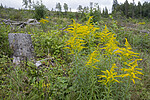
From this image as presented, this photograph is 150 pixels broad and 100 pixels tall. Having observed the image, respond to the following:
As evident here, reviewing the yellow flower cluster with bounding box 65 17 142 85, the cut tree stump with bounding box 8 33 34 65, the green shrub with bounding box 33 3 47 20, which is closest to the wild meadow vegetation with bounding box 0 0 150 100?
the yellow flower cluster with bounding box 65 17 142 85

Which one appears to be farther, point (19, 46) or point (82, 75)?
point (19, 46)

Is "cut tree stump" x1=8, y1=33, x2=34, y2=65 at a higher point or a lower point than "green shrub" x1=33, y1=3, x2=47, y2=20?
lower

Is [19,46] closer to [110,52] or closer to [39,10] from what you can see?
[110,52]

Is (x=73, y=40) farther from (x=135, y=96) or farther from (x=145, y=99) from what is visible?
(x=145, y=99)

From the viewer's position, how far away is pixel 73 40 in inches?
76.0

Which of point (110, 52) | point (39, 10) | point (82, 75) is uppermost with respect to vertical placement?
point (39, 10)

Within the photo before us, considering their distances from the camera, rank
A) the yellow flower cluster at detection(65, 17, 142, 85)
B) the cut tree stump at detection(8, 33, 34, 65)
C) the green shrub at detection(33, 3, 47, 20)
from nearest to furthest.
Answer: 1. the yellow flower cluster at detection(65, 17, 142, 85)
2. the cut tree stump at detection(8, 33, 34, 65)
3. the green shrub at detection(33, 3, 47, 20)

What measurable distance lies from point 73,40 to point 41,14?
28.7ft

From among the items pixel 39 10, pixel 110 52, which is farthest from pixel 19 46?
pixel 39 10

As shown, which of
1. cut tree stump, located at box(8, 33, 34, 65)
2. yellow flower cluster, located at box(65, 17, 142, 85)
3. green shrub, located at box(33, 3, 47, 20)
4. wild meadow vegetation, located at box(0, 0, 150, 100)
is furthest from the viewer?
green shrub, located at box(33, 3, 47, 20)

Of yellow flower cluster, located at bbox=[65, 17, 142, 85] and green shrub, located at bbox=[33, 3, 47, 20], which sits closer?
yellow flower cluster, located at bbox=[65, 17, 142, 85]

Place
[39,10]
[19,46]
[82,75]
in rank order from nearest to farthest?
[82,75] < [19,46] < [39,10]

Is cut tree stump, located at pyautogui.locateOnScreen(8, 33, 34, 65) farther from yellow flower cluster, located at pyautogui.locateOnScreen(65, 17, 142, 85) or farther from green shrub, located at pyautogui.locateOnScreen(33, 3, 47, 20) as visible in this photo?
green shrub, located at pyautogui.locateOnScreen(33, 3, 47, 20)

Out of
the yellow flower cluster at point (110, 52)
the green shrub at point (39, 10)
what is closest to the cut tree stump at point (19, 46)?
the yellow flower cluster at point (110, 52)
